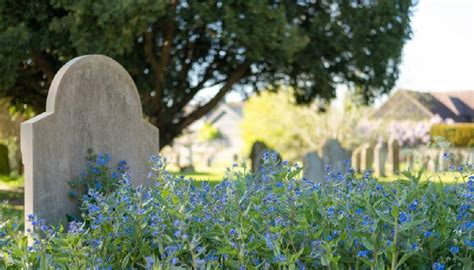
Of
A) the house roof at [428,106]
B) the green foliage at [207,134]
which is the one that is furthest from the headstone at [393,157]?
the green foliage at [207,134]

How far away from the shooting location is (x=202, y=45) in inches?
589

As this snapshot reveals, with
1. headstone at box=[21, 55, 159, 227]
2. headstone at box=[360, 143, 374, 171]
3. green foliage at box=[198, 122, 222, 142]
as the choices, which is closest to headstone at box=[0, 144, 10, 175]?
headstone at box=[360, 143, 374, 171]

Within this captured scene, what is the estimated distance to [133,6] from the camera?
10.9 metres

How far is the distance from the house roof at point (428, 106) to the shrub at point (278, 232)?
98.3ft

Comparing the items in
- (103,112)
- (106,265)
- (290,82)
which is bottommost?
(106,265)

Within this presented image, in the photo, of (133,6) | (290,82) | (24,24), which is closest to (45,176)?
(133,6)

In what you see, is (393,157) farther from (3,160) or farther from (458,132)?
(3,160)

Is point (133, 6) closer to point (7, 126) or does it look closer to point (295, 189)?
point (295, 189)

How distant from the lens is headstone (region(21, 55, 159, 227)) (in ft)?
18.2

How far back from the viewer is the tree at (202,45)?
11805 mm

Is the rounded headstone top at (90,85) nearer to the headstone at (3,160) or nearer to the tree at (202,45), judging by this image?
the tree at (202,45)

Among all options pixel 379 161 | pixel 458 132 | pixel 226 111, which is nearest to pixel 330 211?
pixel 379 161

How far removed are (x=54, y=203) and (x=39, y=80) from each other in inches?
393

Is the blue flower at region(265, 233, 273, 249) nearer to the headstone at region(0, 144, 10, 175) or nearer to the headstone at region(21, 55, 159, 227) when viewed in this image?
the headstone at region(21, 55, 159, 227)
